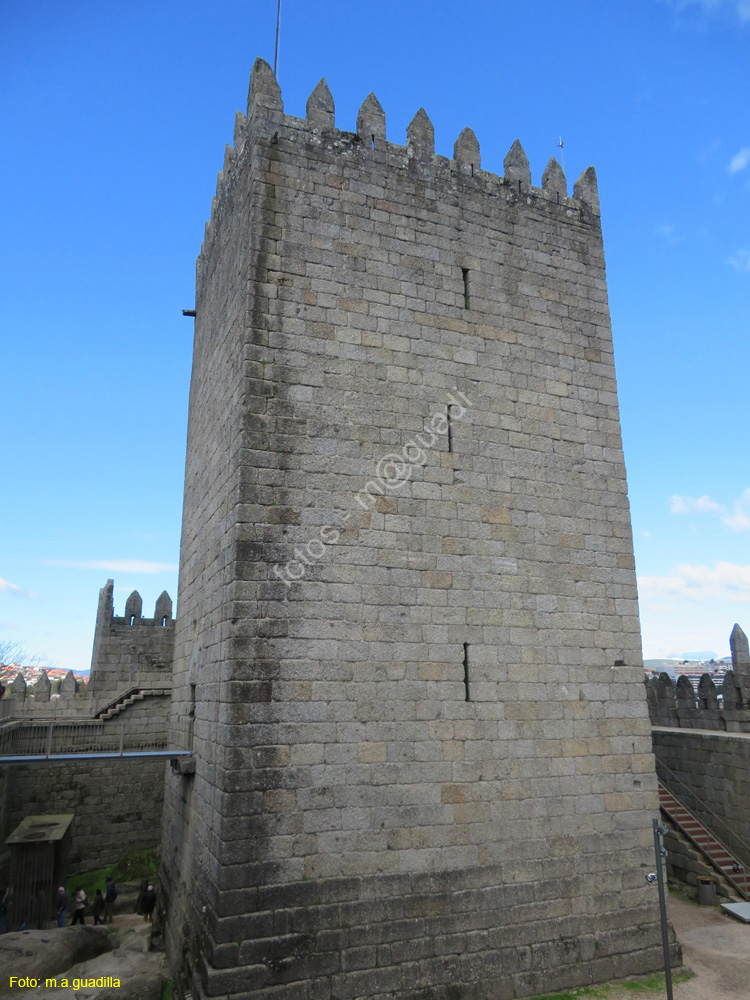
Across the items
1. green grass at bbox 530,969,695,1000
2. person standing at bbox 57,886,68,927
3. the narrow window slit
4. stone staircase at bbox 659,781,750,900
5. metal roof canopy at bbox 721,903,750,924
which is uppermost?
the narrow window slit

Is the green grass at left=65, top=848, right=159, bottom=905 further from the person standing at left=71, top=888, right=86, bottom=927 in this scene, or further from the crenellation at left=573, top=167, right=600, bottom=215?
the crenellation at left=573, top=167, right=600, bottom=215

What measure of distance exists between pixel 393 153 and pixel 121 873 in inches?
615

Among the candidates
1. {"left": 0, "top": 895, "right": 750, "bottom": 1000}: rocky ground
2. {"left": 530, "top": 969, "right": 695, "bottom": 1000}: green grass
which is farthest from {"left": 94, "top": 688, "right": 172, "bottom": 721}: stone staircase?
{"left": 530, "top": 969, "right": 695, "bottom": 1000}: green grass

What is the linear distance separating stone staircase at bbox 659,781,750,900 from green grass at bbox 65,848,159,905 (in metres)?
11.3

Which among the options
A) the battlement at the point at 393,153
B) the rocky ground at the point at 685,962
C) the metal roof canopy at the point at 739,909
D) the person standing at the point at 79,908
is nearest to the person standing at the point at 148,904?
the rocky ground at the point at 685,962

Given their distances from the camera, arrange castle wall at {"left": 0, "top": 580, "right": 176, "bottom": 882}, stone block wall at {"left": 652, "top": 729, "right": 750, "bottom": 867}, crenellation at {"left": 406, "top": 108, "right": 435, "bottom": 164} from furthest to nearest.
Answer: castle wall at {"left": 0, "top": 580, "right": 176, "bottom": 882}, stone block wall at {"left": 652, "top": 729, "right": 750, "bottom": 867}, crenellation at {"left": 406, "top": 108, "right": 435, "bottom": 164}

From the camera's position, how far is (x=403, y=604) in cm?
848

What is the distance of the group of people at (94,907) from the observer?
42.8 feet

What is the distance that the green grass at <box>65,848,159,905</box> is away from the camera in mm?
14875

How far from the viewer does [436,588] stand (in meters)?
8.71

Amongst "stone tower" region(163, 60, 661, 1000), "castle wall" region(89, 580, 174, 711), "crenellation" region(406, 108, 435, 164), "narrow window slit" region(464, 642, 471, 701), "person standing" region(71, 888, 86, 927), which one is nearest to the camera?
"stone tower" region(163, 60, 661, 1000)

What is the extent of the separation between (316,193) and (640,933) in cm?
1076

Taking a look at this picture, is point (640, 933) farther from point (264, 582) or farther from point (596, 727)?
point (264, 582)

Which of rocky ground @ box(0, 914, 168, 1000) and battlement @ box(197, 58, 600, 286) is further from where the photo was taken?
battlement @ box(197, 58, 600, 286)
